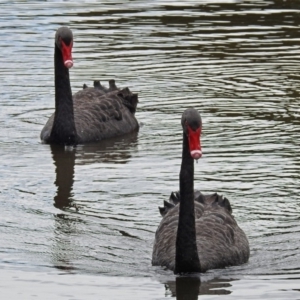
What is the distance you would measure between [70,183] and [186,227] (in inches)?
107

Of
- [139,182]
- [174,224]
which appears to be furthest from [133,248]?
[139,182]

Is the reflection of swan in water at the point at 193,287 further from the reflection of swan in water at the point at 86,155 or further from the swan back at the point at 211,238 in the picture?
the reflection of swan in water at the point at 86,155

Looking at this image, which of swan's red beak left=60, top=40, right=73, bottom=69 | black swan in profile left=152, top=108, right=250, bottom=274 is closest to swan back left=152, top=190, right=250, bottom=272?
black swan in profile left=152, top=108, right=250, bottom=274

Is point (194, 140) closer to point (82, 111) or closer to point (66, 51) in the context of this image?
point (66, 51)

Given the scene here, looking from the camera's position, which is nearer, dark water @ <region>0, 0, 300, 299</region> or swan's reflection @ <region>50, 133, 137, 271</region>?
dark water @ <region>0, 0, 300, 299</region>

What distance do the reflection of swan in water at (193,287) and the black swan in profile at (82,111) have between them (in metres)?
4.34

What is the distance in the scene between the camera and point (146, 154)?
1118 cm

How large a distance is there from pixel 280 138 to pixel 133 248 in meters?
3.52

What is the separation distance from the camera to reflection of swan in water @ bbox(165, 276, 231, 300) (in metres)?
7.49

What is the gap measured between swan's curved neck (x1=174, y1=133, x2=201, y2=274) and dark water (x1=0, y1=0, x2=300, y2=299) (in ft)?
0.43

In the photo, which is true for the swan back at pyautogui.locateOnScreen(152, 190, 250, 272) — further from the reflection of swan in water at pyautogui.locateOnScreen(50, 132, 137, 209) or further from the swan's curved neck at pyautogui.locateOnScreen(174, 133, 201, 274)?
the reflection of swan in water at pyautogui.locateOnScreen(50, 132, 137, 209)

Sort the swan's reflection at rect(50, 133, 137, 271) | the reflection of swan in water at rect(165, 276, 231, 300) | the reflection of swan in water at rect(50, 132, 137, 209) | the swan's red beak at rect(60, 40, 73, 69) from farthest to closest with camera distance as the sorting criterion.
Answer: the swan's red beak at rect(60, 40, 73, 69), the reflection of swan in water at rect(50, 132, 137, 209), the swan's reflection at rect(50, 133, 137, 271), the reflection of swan in water at rect(165, 276, 231, 300)

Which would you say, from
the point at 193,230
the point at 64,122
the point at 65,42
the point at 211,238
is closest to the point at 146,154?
the point at 64,122

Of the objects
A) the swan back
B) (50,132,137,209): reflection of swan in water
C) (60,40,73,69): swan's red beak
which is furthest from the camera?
(60,40,73,69): swan's red beak
